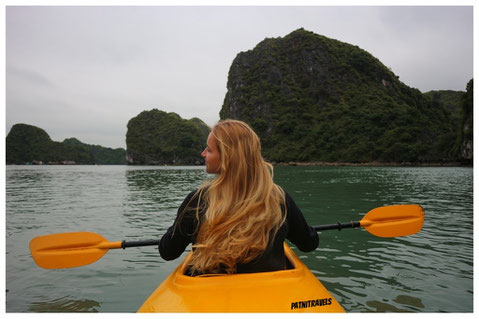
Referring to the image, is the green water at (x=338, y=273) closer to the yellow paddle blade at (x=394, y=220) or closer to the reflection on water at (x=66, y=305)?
the reflection on water at (x=66, y=305)

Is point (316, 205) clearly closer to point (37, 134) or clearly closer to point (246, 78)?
point (246, 78)

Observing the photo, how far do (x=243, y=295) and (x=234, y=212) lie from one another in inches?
21.0

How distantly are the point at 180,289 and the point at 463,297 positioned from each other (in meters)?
3.54

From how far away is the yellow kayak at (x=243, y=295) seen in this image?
179 centimetres

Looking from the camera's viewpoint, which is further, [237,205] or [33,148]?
[33,148]

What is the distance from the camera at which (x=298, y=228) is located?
2.02 metres

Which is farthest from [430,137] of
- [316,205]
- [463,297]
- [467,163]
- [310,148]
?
[463,297]

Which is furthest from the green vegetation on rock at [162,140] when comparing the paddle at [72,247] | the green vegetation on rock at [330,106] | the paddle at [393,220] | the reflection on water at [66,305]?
the paddle at [72,247]

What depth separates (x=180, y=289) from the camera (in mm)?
1940

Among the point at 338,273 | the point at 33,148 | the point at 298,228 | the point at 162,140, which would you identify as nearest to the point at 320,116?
the point at 162,140

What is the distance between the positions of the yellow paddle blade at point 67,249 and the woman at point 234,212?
136cm

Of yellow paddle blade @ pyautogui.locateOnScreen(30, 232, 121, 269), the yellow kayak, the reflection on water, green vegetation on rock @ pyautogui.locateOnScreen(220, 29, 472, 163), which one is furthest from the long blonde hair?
green vegetation on rock @ pyautogui.locateOnScreen(220, 29, 472, 163)

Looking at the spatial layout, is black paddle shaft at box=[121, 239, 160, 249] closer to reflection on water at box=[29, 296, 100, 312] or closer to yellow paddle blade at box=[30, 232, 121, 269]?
yellow paddle blade at box=[30, 232, 121, 269]

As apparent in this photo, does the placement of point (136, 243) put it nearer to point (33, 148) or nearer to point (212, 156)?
point (212, 156)
